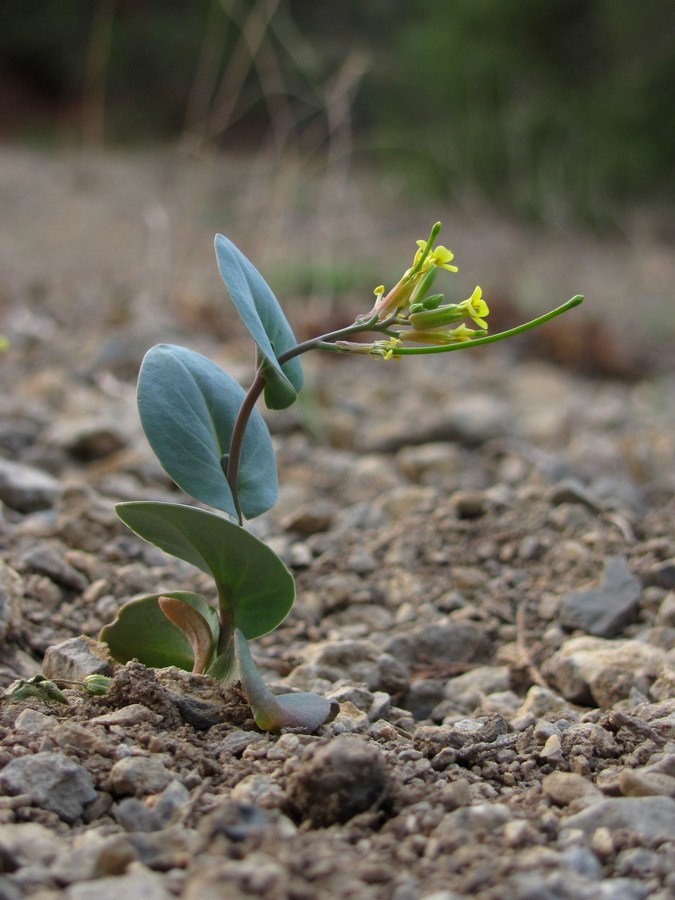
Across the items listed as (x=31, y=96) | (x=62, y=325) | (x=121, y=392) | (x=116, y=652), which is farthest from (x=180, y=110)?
(x=116, y=652)

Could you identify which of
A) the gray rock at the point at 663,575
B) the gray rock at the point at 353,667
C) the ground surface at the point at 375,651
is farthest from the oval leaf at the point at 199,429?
the gray rock at the point at 663,575

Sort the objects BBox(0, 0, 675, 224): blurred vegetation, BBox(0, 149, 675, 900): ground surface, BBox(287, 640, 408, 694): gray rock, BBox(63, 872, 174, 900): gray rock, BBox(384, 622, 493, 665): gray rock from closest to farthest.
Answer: BBox(63, 872, 174, 900): gray rock → BBox(0, 149, 675, 900): ground surface → BBox(287, 640, 408, 694): gray rock → BBox(384, 622, 493, 665): gray rock → BBox(0, 0, 675, 224): blurred vegetation

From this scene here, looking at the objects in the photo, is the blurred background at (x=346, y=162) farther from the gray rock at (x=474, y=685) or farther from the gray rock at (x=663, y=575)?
the gray rock at (x=474, y=685)

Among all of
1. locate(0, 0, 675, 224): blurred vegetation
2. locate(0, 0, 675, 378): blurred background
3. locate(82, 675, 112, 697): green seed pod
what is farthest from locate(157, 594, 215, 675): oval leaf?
locate(0, 0, 675, 224): blurred vegetation

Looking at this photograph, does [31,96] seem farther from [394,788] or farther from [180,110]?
[394,788]

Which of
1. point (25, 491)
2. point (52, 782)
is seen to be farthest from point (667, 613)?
point (25, 491)

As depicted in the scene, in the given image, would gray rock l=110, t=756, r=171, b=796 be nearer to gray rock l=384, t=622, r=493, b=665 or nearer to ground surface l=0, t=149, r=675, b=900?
ground surface l=0, t=149, r=675, b=900
